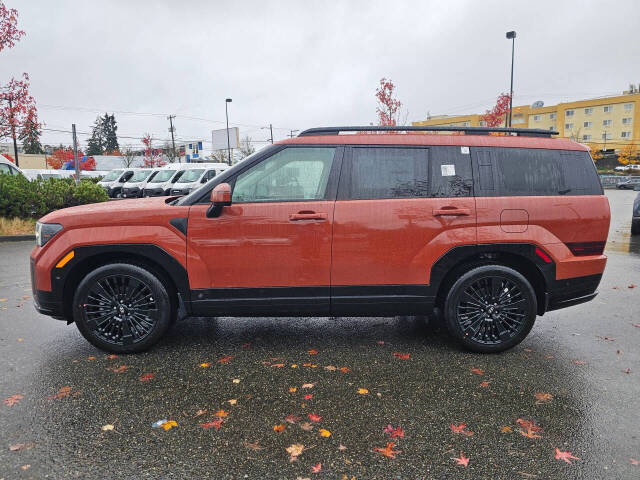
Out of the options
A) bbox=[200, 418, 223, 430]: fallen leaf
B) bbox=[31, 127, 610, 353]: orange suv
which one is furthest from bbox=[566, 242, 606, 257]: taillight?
bbox=[200, 418, 223, 430]: fallen leaf

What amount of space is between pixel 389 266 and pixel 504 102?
3836cm

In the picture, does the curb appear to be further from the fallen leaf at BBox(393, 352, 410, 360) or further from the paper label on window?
the paper label on window

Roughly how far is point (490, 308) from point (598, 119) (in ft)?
305

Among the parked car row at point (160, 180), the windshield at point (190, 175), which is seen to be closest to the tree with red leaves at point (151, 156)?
the parked car row at point (160, 180)

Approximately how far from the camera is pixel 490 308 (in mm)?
4082

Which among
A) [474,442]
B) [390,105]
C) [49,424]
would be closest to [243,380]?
[49,424]

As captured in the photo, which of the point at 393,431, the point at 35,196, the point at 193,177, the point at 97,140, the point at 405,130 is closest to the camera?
the point at 393,431

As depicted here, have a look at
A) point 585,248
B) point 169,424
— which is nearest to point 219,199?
point 169,424

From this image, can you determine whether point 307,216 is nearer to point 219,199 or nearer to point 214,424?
point 219,199

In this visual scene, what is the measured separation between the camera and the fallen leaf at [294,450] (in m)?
2.59

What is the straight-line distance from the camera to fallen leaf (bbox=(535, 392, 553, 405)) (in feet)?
10.7

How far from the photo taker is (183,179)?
28016mm

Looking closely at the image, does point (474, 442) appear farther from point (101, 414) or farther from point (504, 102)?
point (504, 102)

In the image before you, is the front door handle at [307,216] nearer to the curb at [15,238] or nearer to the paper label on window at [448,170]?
the paper label on window at [448,170]
